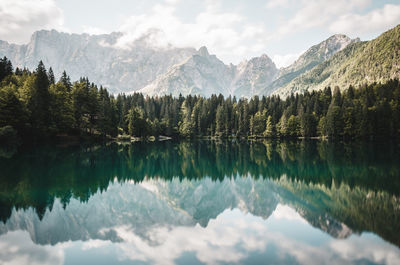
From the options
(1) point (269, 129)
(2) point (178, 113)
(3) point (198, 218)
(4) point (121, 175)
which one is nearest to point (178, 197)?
(3) point (198, 218)

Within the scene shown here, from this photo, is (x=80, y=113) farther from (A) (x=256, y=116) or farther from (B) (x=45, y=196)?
(A) (x=256, y=116)

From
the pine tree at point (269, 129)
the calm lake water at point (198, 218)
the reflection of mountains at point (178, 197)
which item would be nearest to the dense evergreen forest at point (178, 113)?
the pine tree at point (269, 129)

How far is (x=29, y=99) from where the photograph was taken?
213 ft

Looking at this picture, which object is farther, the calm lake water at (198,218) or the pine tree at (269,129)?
the pine tree at (269,129)

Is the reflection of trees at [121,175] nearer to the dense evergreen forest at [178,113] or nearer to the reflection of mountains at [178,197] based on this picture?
the reflection of mountains at [178,197]

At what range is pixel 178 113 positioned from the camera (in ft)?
475

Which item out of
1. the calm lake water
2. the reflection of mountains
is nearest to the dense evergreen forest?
the reflection of mountains

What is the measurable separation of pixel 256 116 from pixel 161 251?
407 feet

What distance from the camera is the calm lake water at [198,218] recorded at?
12.5 meters

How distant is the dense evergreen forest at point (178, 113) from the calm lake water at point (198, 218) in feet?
117

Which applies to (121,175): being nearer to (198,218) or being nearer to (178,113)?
(198,218)

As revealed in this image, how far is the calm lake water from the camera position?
12.5 metres

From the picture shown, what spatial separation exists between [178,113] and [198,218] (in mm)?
127299

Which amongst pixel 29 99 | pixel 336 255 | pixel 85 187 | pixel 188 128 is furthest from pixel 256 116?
pixel 336 255
